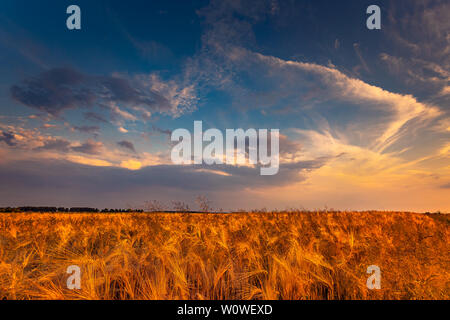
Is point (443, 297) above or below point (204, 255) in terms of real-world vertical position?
below

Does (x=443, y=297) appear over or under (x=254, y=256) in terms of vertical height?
under

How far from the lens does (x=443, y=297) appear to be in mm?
2908

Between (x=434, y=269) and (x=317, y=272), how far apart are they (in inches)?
63.0
